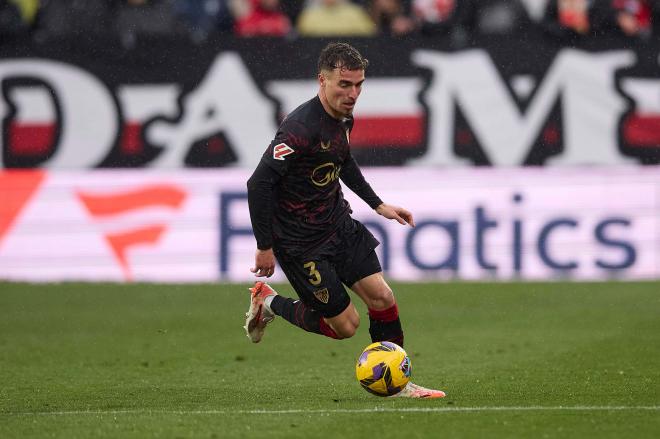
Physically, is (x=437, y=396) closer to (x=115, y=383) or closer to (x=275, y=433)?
(x=275, y=433)

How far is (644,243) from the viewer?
1433 cm

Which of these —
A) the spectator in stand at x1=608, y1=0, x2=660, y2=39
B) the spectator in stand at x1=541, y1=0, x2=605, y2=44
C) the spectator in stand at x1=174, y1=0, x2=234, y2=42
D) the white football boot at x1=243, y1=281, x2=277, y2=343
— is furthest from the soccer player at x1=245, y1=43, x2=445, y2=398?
the spectator in stand at x1=174, y1=0, x2=234, y2=42

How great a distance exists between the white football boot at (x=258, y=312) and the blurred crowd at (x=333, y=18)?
6.41m

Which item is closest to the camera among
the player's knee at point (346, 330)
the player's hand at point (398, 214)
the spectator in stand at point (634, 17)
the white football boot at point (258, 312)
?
the player's hand at point (398, 214)

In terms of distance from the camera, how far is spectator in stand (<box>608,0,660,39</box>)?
49.8 feet

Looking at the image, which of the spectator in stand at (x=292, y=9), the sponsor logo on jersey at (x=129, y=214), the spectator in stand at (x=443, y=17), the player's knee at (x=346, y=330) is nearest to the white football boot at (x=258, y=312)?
the player's knee at (x=346, y=330)

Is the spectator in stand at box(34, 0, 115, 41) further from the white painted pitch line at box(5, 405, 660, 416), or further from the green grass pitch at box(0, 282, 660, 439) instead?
the white painted pitch line at box(5, 405, 660, 416)

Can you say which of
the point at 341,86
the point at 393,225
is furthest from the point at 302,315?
the point at 393,225

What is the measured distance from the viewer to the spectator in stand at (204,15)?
53.5ft

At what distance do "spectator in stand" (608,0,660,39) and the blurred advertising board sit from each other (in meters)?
1.67

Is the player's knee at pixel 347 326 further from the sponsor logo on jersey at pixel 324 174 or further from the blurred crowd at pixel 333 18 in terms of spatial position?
the blurred crowd at pixel 333 18

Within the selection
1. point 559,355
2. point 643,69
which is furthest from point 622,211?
point 559,355

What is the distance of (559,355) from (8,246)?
6.85 meters

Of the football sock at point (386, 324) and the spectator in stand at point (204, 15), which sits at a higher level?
the spectator in stand at point (204, 15)
